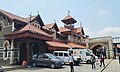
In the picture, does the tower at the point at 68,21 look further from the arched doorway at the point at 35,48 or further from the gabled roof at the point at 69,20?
the arched doorway at the point at 35,48

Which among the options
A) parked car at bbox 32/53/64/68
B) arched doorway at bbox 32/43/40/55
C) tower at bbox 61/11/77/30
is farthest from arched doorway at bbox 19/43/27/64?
tower at bbox 61/11/77/30

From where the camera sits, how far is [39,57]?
58.0 feet

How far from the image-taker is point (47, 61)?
55.3ft

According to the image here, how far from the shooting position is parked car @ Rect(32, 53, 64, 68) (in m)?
16.4

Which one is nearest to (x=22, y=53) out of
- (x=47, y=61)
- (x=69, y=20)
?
(x=47, y=61)

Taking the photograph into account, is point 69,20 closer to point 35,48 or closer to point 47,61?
point 35,48

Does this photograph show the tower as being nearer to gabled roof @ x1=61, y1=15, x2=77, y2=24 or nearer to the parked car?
gabled roof @ x1=61, y1=15, x2=77, y2=24

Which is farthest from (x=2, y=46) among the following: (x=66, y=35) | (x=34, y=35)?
(x=66, y=35)

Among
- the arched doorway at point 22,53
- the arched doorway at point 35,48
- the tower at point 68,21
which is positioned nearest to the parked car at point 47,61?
the arched doorway at point 22,53

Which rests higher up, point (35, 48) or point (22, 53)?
point (35, 48)

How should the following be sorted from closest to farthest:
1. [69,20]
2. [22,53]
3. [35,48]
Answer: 1. [22,53]
2. [35,48]
3. [69,20]

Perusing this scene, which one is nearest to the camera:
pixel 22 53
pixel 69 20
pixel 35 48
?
pixel 22 53

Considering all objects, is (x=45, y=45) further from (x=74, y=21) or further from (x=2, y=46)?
(x=74, y=21)

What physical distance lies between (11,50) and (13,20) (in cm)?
395
